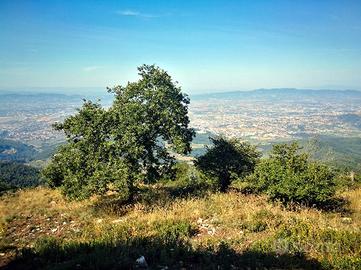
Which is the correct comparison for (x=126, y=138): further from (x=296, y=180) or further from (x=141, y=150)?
(x=296, y=180)

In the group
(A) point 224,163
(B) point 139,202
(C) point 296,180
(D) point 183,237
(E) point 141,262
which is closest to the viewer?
(E) point 141,262

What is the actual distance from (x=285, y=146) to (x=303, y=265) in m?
12.5

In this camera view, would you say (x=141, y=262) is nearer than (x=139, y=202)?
Yes

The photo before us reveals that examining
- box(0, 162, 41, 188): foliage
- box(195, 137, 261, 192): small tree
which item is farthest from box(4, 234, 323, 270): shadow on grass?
box(0, 162, 41, 188): foliage

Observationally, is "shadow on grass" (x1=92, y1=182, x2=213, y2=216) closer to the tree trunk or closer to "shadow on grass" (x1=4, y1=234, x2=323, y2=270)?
the tree trunk

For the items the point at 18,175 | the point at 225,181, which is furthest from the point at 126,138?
the point at 18,175

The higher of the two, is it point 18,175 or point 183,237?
point 183,237

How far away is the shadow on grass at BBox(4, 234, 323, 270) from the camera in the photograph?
27.1 ft

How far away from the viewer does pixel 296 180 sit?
16859 mm

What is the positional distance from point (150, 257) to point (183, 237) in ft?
8.04

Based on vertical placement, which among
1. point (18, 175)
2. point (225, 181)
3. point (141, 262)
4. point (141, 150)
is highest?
point (141, 150)

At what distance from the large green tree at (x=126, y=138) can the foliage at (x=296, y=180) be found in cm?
477

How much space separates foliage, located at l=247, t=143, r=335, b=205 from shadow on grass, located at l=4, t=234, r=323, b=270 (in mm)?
8029

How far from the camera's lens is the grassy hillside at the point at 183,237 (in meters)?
8.57
